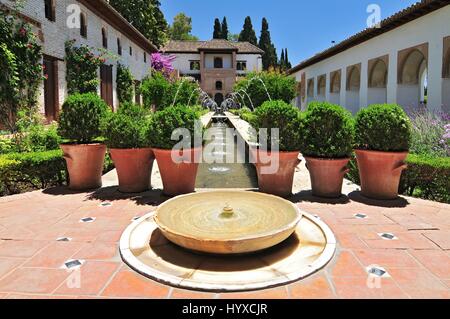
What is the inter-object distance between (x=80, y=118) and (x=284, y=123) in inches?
134

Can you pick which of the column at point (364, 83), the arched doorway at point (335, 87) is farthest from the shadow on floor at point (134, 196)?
the arched doorway at point (335, 87)

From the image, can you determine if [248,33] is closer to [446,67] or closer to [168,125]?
[446,67]

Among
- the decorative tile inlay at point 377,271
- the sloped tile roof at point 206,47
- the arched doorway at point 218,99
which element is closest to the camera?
the decorative tile inlay at point 377,271

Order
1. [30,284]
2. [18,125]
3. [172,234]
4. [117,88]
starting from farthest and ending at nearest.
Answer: [117,88] < [18,125] < [172,234] < [30,284]

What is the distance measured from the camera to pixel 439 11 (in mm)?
11633

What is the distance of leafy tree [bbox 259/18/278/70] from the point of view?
5622cm

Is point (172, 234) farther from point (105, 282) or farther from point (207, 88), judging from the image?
point (207, 88)

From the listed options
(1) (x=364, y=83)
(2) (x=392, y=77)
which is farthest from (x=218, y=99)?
(2) (x=392, y=77)

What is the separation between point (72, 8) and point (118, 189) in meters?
9.97

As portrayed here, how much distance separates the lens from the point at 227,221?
3.84 meters

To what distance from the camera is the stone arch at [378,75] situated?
672 inches

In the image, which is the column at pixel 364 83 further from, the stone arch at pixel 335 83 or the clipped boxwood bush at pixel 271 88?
the clipped boxwood bush at pixel 271 88

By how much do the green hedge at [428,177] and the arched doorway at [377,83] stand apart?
12077 millimetres

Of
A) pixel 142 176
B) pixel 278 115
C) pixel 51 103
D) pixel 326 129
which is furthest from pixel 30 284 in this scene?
pixel 51 103
